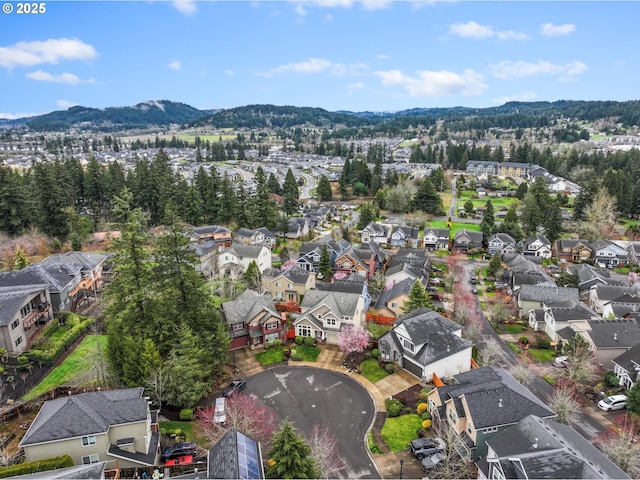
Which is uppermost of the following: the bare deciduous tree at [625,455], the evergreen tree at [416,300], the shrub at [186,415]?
the evergreen tree at [416,300]

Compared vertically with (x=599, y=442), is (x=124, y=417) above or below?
above

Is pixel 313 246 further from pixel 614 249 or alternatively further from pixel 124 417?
pixel 614 249

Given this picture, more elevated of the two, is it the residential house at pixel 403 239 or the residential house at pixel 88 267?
the residential house at pixel 88 267

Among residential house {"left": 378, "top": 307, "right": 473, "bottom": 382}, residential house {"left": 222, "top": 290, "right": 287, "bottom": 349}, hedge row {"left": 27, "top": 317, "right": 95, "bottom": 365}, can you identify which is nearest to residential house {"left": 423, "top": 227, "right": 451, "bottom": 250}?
residential house {"left": 378, "top": 307, "right": 473, "bottom": 382}

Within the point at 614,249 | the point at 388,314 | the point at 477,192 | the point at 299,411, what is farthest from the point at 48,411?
the point at 477,192

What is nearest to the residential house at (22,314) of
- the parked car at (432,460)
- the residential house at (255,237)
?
the residential house at (255,237)

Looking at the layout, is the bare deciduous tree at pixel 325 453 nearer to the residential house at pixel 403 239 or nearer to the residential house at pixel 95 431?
the residential house at pixel 95 431

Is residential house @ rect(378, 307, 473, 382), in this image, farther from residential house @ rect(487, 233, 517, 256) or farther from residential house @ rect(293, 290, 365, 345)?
residential house @ rect(487, 233, 517, 256)
